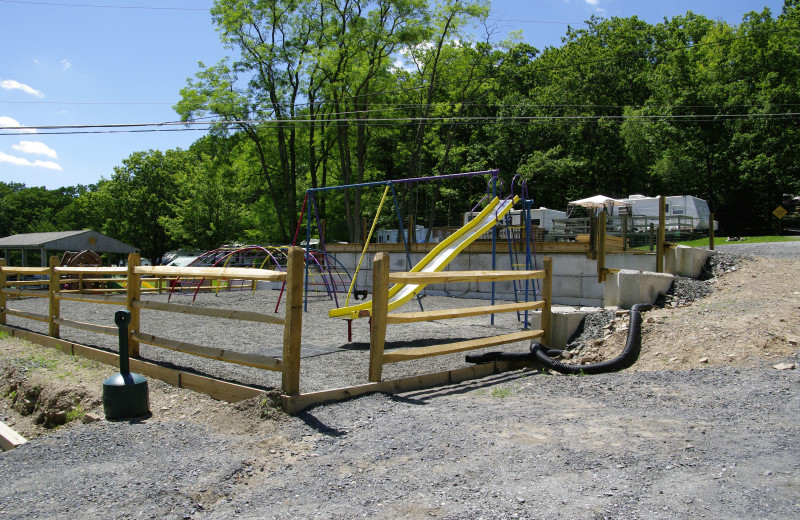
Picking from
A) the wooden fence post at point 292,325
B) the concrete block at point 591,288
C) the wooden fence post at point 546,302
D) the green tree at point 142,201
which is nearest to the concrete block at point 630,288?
the wooden fence post at point 546,302

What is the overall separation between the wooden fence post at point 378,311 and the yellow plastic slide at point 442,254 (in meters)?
1.99

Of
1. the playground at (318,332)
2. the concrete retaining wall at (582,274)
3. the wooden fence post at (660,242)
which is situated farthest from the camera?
the wooden fence post at (660,242)

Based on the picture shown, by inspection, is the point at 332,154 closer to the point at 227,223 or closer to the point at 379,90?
the point at 379,90

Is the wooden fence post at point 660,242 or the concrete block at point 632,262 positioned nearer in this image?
the wooden fence post at point 660,242

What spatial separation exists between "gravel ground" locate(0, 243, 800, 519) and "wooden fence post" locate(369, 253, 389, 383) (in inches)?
13.9

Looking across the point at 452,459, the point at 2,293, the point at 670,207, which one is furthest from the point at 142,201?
the point at 452,459

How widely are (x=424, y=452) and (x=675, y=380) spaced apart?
119 inches

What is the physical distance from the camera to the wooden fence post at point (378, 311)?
5.23 meters

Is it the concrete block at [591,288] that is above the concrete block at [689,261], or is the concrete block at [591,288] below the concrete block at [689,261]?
below

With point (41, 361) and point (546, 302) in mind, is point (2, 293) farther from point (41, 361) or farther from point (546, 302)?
point (546, 302)

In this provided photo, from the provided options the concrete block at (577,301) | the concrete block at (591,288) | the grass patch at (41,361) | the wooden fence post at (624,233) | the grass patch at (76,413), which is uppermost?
the wooden fence post at (624,233)

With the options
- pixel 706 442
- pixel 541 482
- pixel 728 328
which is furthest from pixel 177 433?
pixel 728 328

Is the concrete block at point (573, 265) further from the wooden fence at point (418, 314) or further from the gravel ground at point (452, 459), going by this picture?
the gravel ground at point (452, 459)

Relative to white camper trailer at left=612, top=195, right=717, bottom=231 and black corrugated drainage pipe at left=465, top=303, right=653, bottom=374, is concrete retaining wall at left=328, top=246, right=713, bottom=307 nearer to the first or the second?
black corrugated drainage pipe at left=465, top=303, right=653, bottom=374
